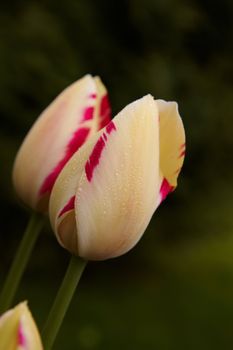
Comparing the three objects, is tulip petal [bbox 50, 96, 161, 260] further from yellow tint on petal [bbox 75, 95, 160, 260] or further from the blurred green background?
the blurred green background

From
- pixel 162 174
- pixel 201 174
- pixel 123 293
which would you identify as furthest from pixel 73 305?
pixel 162 174

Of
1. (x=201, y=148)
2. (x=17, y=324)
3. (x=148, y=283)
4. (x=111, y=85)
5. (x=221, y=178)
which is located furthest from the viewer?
(x=148, y=283)

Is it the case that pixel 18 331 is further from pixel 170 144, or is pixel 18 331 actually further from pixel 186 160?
pixel 186 160

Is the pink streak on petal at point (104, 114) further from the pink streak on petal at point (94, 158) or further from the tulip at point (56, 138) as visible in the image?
the pink streak on petal at point (94, 158)

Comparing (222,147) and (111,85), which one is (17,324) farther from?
(222,147)

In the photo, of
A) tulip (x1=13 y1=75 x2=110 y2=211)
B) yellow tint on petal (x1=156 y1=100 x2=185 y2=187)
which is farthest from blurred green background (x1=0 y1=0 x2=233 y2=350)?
yellow tint on petal (x1=156 y1=100 x2=185 y2=187)
